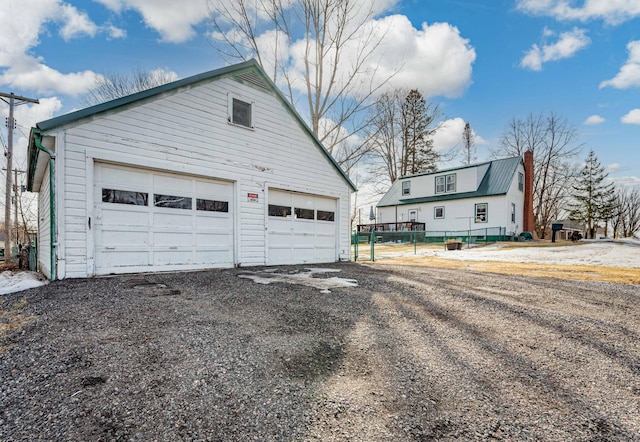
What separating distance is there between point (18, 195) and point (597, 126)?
145 ft

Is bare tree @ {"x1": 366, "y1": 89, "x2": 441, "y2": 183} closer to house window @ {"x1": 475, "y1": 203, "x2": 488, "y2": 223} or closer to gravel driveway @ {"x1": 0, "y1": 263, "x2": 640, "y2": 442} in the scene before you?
house window @ {"x1": 475, "y1": 203, "x2": 488, "y2": 223}

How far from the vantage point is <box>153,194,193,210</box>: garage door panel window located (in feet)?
21.4

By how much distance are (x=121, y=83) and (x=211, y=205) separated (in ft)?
65.1

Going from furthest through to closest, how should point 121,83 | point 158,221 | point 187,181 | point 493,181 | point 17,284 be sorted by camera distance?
point 121,83, point 493,181, point 187,181, point 158,221, point 17,284

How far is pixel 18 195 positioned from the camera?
1994cm

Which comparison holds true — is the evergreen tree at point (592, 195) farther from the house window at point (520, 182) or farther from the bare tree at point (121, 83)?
the bare tree at point (121, 83)

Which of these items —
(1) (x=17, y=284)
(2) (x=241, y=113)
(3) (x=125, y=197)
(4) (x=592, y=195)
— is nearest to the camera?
(1) (x=17, y=284)

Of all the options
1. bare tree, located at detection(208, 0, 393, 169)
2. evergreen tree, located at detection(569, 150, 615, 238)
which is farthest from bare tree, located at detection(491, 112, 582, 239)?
bare tree, located at detection(208, 0, 393, 169)

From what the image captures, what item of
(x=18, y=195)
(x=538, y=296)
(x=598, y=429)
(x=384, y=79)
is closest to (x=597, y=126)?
(x=384, y=79)

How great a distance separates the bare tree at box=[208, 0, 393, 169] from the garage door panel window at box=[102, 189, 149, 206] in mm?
10395

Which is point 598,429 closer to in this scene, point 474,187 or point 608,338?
point 608,338

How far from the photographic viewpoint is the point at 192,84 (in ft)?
23.3

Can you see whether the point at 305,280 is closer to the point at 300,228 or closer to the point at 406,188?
the point at 300,228

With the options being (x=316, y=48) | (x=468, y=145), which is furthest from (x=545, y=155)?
(x=316, y=48)
